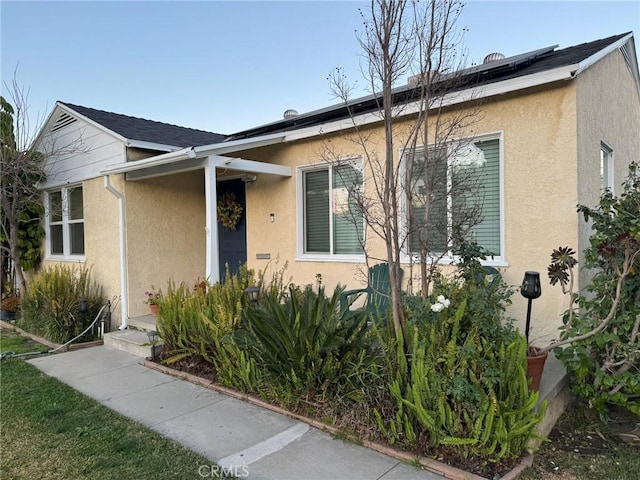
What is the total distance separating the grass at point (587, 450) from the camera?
2.76 m

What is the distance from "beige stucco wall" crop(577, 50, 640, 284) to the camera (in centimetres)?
448

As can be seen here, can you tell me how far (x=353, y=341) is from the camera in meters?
3.71

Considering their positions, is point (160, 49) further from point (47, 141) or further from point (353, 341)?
point (353, 341)

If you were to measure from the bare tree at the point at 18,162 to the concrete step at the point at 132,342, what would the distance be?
343 cm

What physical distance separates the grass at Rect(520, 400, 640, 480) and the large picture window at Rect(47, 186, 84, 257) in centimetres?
A: 901

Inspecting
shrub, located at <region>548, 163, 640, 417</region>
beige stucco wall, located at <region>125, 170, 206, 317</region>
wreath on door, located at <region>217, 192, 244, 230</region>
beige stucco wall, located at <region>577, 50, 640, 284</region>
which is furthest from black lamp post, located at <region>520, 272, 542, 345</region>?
beige stucco wall, located at <region>125, 170, 206, 317</region>

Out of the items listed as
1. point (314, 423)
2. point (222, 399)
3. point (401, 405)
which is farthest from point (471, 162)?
point (222, 399)

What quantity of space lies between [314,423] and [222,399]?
3.81ft

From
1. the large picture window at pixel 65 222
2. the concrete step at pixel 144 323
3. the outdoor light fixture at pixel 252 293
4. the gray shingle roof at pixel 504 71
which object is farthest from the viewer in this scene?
the large picture window at pixel 65 222

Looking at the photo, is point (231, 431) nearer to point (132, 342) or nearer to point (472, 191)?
point (132, 342)

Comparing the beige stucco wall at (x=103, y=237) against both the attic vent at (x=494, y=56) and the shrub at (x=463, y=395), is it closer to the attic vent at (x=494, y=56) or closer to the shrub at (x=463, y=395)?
the shrub at (x=463, y=395)

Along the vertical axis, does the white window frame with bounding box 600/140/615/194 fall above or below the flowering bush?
above

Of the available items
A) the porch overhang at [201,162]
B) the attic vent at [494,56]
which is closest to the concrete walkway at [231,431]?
the porch overhang at [201,162]

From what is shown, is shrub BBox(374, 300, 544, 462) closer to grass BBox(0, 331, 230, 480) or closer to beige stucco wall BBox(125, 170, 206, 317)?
grass BBox(0, 331, 230, 480)
